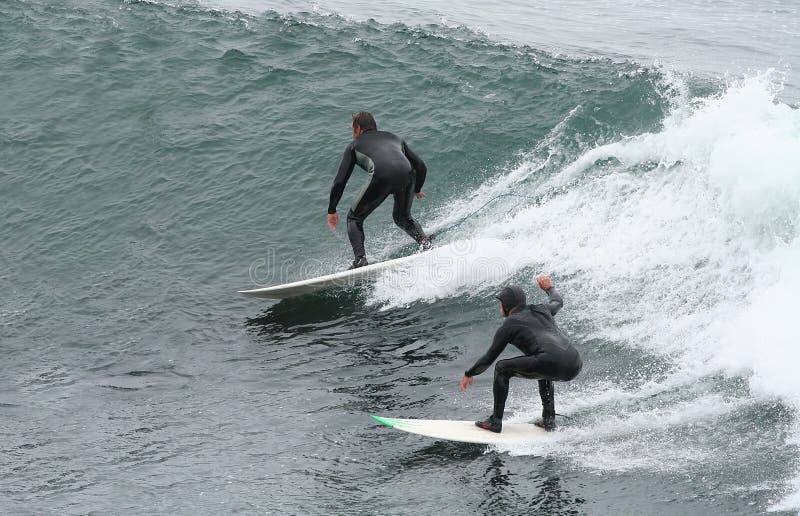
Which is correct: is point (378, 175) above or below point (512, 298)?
above

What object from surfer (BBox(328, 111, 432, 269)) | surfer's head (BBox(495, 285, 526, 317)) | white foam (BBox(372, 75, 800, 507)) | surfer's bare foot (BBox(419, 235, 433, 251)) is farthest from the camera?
surfer's bare foot (BBox(419, 235, 433, 251))

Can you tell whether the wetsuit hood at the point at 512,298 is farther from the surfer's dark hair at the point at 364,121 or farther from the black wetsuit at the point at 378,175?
the surfer's dark hair at the point at 364,121

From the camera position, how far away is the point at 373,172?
11445 millimetres

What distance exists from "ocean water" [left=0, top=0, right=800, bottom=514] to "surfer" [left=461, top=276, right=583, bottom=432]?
1.40 ft

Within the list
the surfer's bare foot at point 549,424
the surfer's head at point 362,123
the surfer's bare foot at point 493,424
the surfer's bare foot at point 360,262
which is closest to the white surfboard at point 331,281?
the surfer's bare foot at point 360,262

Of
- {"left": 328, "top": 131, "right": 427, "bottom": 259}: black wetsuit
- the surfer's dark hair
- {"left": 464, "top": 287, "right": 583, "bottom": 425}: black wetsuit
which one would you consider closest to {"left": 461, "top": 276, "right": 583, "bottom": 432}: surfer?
{"left": 464, "top": 287, "right": 583, "bottom": 425}: black wetsuit

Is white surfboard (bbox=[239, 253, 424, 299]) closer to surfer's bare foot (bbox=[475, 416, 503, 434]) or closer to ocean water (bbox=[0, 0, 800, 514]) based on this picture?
ocean water (bbox=[0, 0, 800, 514])

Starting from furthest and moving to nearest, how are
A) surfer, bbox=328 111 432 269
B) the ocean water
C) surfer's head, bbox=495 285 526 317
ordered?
surfer, bbox=328 111 432 269, surfer's head, bbox=495 285 526 317, the ocean water

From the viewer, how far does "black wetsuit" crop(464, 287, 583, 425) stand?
826 cm

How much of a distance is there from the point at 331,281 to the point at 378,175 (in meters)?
1.57

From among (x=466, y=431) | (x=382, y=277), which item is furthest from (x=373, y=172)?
(x=466, y=431)

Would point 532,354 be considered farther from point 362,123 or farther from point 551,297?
point 362,123

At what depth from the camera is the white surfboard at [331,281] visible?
11672 mm

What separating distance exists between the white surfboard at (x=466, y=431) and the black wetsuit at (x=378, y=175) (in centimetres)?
370
